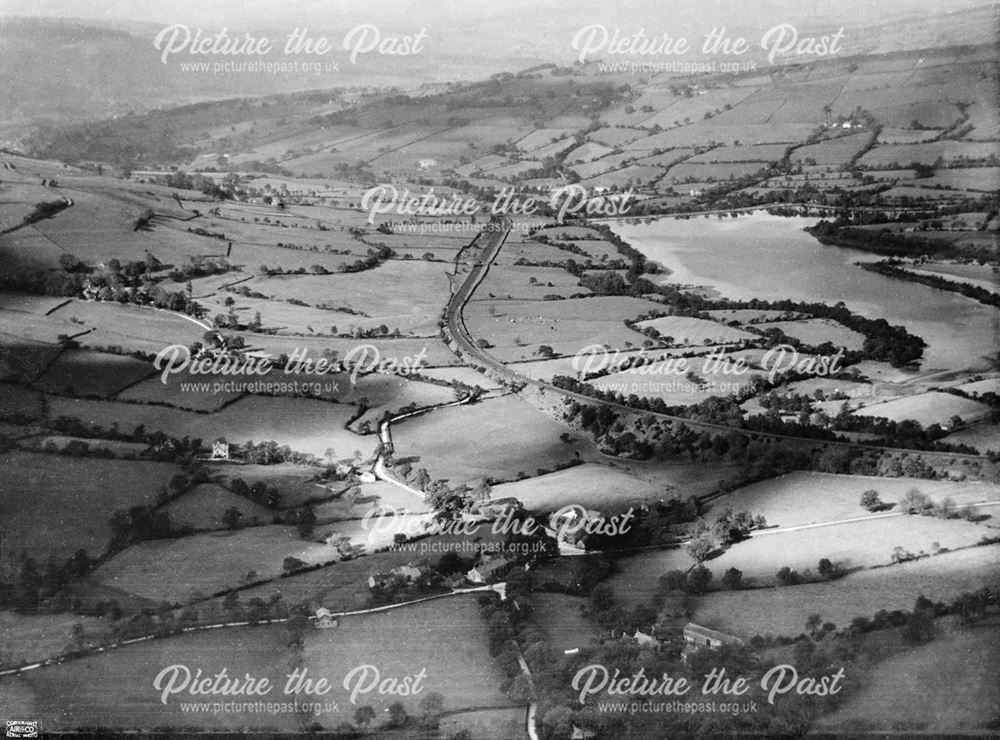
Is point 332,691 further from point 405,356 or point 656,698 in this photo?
point 405,356

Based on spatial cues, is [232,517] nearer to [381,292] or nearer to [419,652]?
[419,652]

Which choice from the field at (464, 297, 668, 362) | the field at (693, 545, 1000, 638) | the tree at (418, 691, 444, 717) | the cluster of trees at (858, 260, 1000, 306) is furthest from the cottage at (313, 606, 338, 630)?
the cluster of trees at (858, 260, 1000, 306)

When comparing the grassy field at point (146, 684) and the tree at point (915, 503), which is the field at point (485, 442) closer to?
the grassy field at point (146, 684)

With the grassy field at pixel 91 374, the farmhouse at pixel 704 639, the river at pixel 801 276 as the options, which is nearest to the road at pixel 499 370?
the river at pixel 801 276

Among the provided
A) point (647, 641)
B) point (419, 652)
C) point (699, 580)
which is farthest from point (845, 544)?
point (419, 652)

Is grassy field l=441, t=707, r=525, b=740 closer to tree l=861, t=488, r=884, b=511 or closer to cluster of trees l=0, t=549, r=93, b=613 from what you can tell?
cluster of trees l=0, t=549, r=93, b=613

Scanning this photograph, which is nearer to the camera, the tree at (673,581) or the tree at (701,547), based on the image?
the tree at (673,581)
